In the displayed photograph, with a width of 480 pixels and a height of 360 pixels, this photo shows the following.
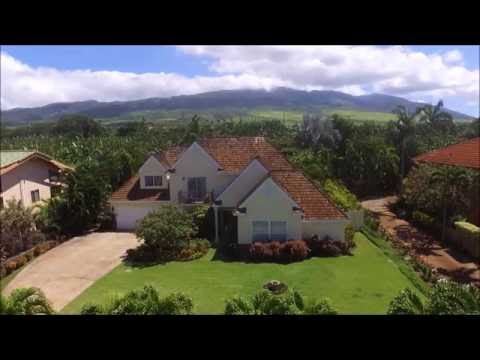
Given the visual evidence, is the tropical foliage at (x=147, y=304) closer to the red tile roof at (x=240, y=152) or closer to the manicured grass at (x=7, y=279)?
the manicured grass at (x=7, y=279)

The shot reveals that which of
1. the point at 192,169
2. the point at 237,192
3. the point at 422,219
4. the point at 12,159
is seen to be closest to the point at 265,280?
the point at 237,192

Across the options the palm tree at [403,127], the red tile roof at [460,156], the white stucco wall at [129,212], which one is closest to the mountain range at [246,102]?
the palm tree at [403,127]

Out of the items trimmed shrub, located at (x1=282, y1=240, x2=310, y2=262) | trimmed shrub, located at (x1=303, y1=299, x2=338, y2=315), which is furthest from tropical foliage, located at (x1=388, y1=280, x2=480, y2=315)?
trimmed shrub, located at (x1=282, y1=240, x2=310, y2=262)

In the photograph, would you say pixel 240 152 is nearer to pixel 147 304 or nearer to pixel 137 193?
pixel 137 193
